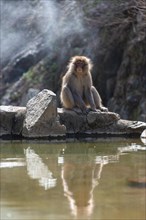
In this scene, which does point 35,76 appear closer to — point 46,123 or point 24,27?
point 24,27

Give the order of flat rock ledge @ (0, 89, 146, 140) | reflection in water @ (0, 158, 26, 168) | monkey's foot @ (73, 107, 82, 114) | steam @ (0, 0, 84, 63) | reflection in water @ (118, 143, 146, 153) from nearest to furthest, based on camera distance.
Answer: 1. reflection in water @ (0, 158, 26, 168)
2. reflection in water @ (118, 143, 146, 153)
3. flat rock ledge @ (0, 89, 146, 140)
4. monkey's foot @ (73, 107, 82, 114)
5. steam @ (0, 0, 84, 63)

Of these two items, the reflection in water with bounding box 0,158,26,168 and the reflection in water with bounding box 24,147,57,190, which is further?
the reflection in water with bounding box 0,158,26,168

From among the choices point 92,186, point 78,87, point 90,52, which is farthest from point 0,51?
point 92,186

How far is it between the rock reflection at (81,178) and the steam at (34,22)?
1307cm

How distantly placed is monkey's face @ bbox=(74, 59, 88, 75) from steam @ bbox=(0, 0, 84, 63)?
9.04 metres

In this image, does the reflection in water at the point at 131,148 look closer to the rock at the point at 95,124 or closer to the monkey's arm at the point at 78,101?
the rock at the point at 95,124

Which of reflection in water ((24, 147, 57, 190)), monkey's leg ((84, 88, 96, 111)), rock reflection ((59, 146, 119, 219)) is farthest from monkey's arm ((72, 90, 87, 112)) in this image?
reflection in water ((24, 147, 57, 190))

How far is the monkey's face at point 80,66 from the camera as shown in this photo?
10.6 metres

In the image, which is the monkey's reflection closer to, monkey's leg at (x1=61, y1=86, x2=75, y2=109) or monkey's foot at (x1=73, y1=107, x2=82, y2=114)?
monkey's foot at (x1=73, y1=107, x2=82, y2=114)

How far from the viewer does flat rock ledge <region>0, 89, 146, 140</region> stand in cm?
988

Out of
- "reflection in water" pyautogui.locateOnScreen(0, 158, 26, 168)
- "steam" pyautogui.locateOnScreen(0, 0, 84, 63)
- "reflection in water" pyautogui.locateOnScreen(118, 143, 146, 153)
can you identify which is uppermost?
"steam" pyautogui.locateOnScreen(0, 0, 84, 63)

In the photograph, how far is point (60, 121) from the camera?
33.5ft

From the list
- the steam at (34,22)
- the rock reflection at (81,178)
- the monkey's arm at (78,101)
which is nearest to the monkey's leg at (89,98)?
the monkey's arm at (78,101)

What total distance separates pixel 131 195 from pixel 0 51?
22125mm
